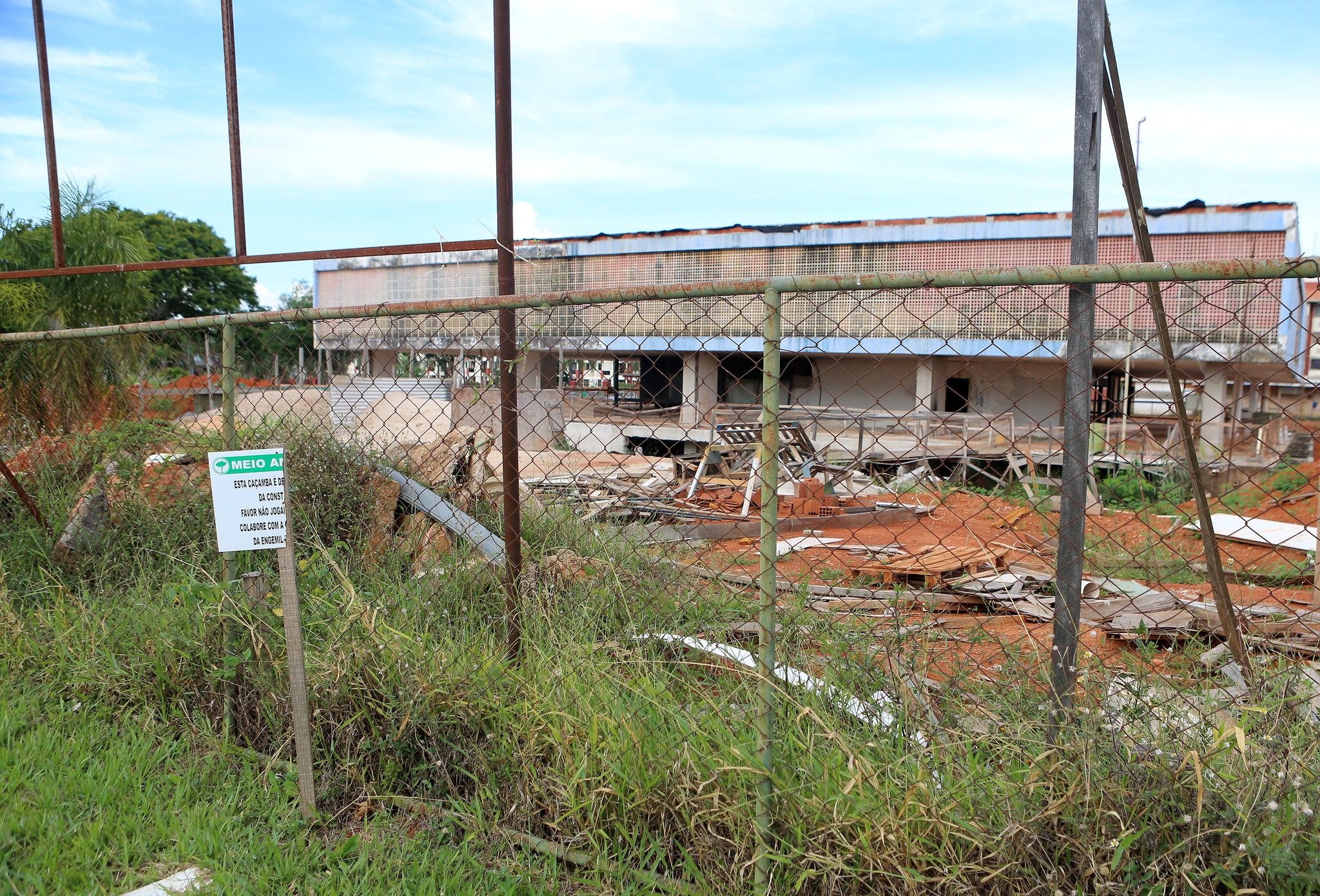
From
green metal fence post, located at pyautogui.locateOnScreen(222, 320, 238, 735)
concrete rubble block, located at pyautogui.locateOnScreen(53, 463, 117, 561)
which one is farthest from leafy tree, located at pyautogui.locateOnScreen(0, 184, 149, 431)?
green metal fence post, located at pyautogui.locateOnScreen(222, 320, 238, 735)

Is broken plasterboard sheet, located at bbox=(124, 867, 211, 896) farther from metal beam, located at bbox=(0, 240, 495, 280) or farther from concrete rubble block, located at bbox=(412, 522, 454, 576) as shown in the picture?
metal beam, located at bbox=(0, 240, 495, 280)

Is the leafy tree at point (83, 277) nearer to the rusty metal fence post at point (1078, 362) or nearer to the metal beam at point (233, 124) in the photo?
the metal beam at point (233, 124)

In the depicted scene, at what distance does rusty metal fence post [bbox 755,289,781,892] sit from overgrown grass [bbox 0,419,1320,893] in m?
0.05

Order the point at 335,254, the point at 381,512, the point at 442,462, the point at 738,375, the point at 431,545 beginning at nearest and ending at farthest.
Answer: the point at 335,254 → the point at 431,545 → the point at 381,512 → the point at 442,462 → the point at 738,375

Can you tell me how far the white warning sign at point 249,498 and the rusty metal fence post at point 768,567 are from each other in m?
1.69

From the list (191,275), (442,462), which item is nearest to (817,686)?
(442,462)

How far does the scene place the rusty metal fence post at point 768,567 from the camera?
2.25m

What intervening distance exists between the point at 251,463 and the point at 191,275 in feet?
181

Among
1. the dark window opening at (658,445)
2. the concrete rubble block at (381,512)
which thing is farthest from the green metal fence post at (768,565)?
the dark window opening at (658,445)

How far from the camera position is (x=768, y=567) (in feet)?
7.93

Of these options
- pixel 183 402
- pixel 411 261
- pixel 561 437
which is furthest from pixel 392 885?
pixel 411 261

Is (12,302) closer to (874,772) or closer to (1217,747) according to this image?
(874,772)

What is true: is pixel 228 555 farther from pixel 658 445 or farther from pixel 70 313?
pixel 658 445

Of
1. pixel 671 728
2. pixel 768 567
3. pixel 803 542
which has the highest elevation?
pixel 768 567
